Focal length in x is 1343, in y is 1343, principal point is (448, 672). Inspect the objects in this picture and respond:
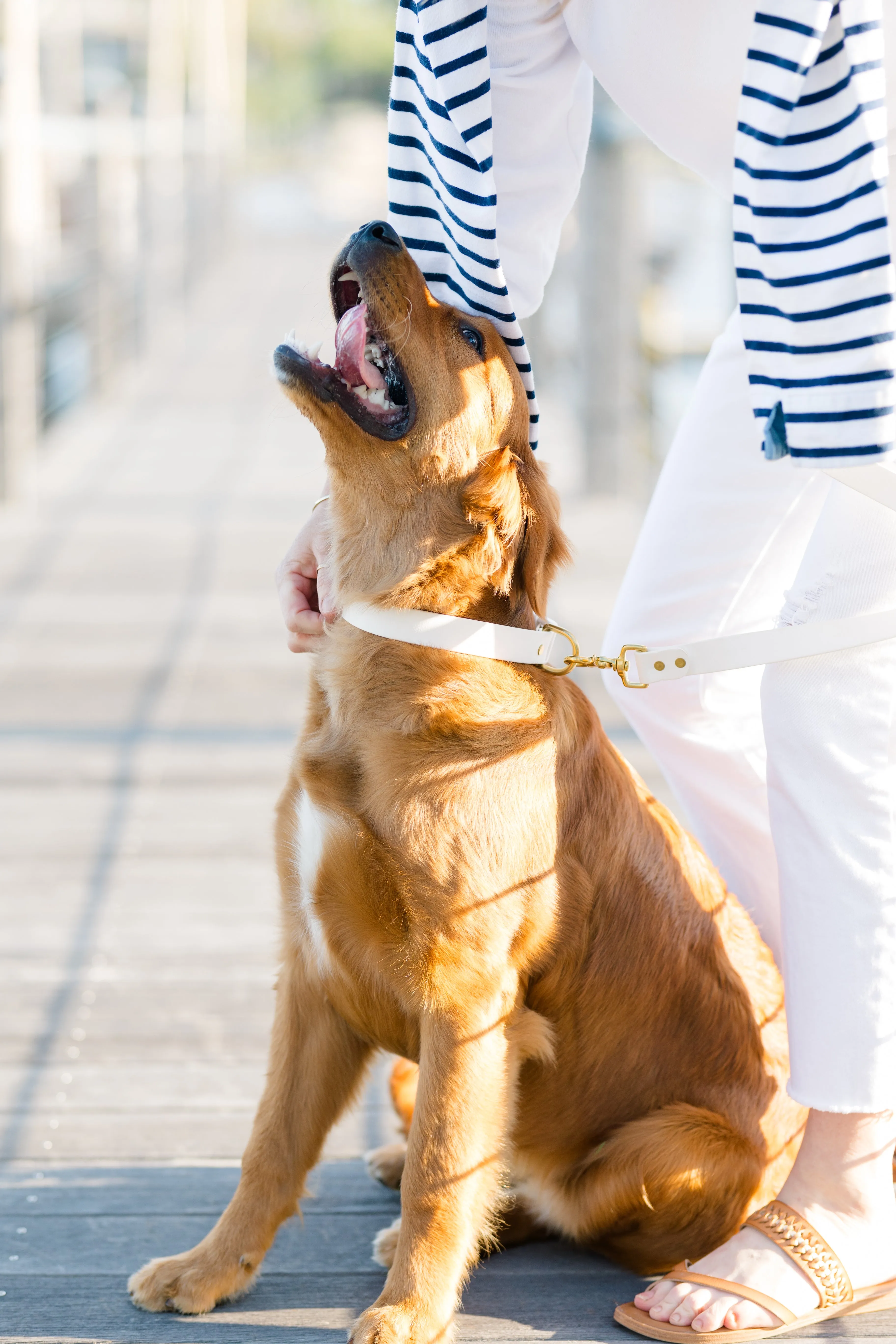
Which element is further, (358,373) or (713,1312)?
(358,373)

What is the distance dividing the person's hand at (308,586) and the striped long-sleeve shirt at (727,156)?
0.36 metres

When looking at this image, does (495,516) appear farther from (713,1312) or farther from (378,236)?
(713,1312)

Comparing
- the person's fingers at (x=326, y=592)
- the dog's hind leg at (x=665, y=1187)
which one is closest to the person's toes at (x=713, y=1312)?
the dog's hind leg at (x=665, y=1187)

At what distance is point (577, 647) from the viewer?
1.67 meters

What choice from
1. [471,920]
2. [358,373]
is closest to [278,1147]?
[471,920]

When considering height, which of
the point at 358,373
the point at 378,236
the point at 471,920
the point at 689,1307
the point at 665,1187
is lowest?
the point at 689,1307

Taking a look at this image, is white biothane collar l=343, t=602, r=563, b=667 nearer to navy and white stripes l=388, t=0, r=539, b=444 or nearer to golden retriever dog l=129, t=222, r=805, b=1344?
golden retriever dog l=129, t=222, r=805, b=1344

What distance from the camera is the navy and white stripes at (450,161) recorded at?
5.11ft

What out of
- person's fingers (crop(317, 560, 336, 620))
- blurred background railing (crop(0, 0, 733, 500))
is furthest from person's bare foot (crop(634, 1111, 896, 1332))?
blurred background railing (crop(0, 0, 733, 500))

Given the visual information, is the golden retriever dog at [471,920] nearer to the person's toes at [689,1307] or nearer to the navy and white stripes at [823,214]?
the person's toes at [689,1307]

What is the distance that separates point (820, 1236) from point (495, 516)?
3.12 feet

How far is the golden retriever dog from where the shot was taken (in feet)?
5.13

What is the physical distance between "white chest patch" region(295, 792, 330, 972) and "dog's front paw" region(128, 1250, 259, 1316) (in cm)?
38

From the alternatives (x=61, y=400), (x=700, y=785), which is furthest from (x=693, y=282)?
(x=700, y=785)
